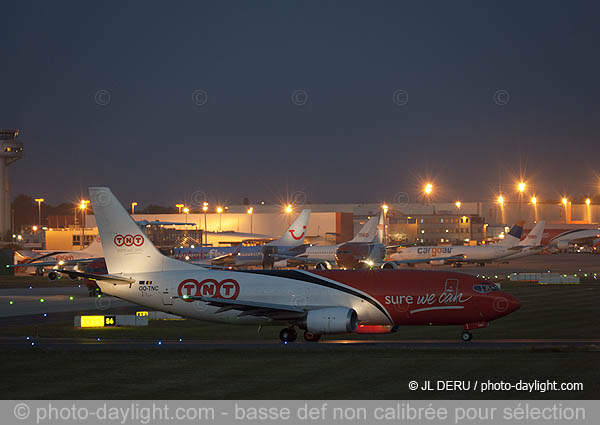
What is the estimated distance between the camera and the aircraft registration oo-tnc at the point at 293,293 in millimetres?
41875

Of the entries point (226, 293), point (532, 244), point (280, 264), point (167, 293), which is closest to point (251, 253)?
point (280, 264)

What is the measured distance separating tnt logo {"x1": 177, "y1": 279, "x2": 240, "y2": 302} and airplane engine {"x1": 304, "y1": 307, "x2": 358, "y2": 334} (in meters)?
4.38

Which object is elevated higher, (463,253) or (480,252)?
(480,252)

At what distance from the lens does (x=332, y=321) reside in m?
41.3

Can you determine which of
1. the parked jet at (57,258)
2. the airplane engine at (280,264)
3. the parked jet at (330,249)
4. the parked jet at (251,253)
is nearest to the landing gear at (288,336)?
the parked jet at (57,258)

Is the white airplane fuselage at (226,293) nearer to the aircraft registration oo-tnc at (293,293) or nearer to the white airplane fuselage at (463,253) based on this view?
the aircraft registration oo-tnc at (293,293)

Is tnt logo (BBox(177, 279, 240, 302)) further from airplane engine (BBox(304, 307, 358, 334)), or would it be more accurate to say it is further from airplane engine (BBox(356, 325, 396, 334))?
airplane engine (BBox(356, 325, 396, 334))

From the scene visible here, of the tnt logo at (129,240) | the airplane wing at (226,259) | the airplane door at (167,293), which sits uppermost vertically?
the tnt logo at (129,240)

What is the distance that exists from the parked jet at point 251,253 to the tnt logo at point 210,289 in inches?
2969

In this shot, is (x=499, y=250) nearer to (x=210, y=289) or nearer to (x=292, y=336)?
(x=292, y=336)

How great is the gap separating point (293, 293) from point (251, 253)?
3142 inches

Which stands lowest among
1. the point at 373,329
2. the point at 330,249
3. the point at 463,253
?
the point at 373,329
